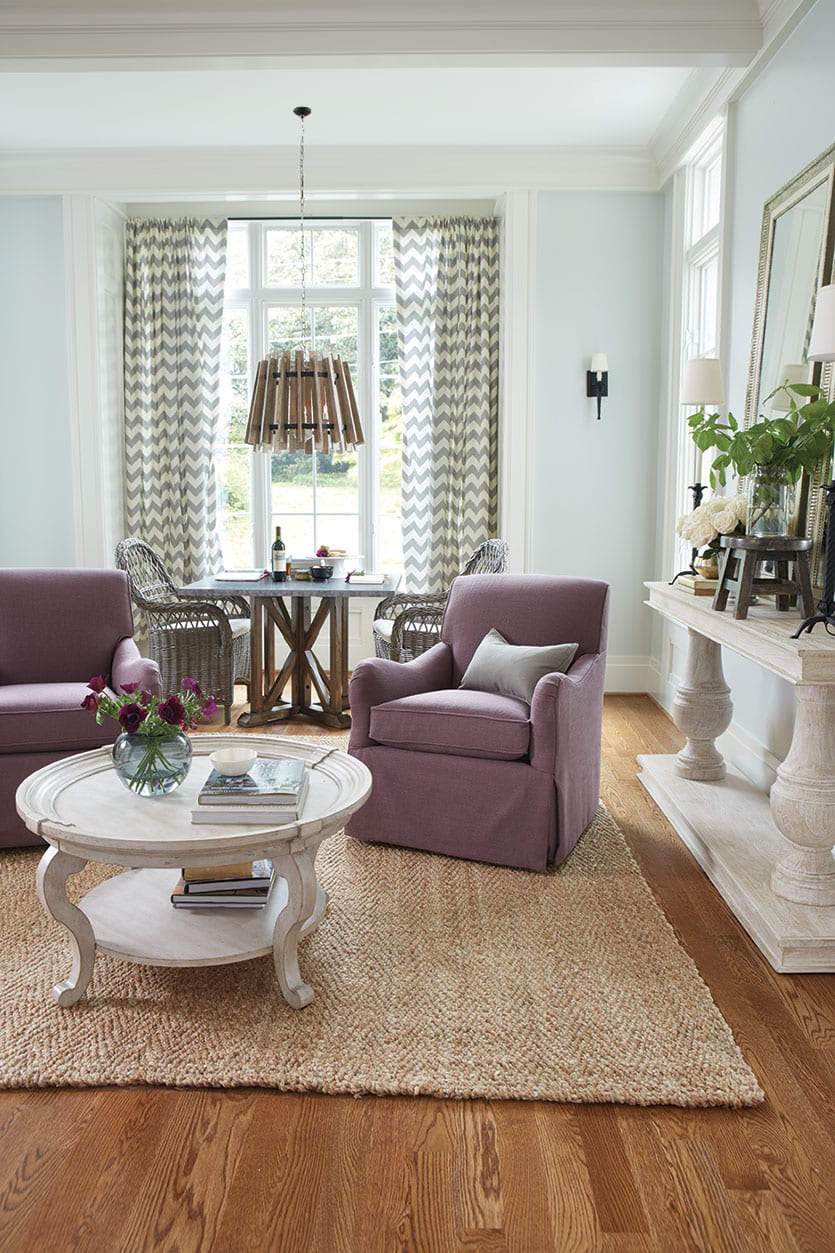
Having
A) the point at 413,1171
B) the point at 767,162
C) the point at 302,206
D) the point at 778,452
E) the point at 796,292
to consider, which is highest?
the point at 302,206

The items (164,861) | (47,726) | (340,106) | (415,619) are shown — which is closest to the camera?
(164,861)

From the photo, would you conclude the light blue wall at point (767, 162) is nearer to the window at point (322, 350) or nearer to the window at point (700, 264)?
the window at point (700, 264)

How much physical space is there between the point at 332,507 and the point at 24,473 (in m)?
1.82

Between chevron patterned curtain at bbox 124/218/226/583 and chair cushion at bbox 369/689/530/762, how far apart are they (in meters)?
3.20

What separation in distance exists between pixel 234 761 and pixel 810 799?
58.4 inches

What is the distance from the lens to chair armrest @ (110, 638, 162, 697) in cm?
358

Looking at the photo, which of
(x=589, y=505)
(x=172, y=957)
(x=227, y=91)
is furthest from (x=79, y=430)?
(x=172, y=957)

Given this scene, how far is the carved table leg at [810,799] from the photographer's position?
2.60 meters

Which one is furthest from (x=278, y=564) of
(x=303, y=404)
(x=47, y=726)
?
(x=47, y=726)

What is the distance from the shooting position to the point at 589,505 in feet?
19.0

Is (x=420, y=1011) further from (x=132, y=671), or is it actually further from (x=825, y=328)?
(x=825, y=328)

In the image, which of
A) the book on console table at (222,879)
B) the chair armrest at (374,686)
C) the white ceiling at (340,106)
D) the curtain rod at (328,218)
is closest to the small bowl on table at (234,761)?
the book on console table at (222,879)

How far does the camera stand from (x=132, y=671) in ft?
11.9

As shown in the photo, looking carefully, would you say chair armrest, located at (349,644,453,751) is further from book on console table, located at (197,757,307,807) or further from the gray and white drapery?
the gray and white drapery
